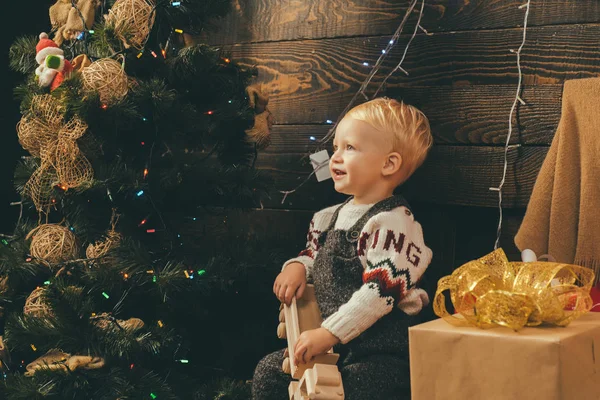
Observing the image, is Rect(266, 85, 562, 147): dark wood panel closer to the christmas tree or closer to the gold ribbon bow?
the christmas tree

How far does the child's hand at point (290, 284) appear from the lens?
174 centimetres

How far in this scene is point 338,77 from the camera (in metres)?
2.22

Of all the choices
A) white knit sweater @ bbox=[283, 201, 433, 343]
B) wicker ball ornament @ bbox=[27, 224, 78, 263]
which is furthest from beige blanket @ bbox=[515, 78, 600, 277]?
wicker ball ornament @ bbox=[27, 224, 78, 263]

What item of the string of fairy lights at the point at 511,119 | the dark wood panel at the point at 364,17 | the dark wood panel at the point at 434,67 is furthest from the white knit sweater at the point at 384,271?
the dark wood panel at the point at 364,17

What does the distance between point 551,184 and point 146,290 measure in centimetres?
102

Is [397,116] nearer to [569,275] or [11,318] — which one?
[569,275]

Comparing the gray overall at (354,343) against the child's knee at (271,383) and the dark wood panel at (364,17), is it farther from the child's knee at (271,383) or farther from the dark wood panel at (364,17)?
the dark wood panel at (364,17)

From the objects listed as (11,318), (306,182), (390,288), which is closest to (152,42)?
(306,182)

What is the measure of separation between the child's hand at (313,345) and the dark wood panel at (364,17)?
36.4 inches

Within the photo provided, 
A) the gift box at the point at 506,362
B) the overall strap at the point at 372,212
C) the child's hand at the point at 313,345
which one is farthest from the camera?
the overall strap at the point at 372,212

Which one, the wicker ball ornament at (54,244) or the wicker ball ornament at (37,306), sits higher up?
the wicker ball ornament at (54,244)

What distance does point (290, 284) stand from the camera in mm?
1739

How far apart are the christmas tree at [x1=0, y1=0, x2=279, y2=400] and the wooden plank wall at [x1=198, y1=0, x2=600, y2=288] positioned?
0.79 feet

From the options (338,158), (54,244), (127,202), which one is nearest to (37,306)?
(54,244)
